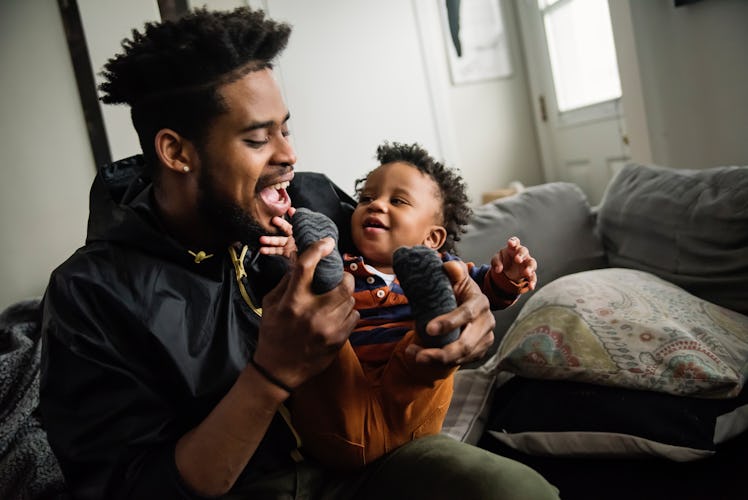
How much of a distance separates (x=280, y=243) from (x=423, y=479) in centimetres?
52

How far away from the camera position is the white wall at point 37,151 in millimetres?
2357

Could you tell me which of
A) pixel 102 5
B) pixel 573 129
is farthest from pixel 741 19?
pixel 102 5

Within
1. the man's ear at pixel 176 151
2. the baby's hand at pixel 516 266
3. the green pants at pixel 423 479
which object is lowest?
the green pants at pixel 423 479

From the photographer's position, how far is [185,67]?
3.80ft

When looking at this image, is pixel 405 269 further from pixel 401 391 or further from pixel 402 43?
pixel 402 43

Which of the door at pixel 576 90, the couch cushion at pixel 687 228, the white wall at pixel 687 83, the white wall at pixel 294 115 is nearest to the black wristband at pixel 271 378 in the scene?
the couch cushion at pixel 687 228

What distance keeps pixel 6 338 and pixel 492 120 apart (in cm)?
302

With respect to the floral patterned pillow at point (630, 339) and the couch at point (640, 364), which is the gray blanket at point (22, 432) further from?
the floral patterned pillow at point (630, 339)

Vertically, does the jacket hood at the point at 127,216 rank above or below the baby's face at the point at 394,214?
above

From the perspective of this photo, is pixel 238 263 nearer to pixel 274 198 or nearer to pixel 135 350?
pixel 274 198

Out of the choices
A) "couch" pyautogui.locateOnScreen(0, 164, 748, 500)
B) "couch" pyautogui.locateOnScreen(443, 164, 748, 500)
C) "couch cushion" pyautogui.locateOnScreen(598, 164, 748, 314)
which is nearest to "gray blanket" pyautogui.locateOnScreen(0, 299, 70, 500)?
"couch" pyautogui.locateOnScreen(0, 164, 748, 500)

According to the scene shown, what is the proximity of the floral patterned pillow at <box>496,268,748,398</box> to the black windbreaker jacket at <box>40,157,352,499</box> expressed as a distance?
0.67 meters

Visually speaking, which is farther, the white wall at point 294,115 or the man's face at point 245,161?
the white wall at point 294,115

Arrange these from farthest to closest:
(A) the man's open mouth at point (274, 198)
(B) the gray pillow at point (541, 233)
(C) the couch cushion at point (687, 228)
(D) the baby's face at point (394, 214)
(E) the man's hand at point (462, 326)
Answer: (B) the gray pillow at point (541, 233) < (C) the couch cushion at point (687, 228) < (D) the baby's face at point (394, 214) < (A) the man's open mouth at point (274, 198) < (E) the man's hand at point (462, 326)
